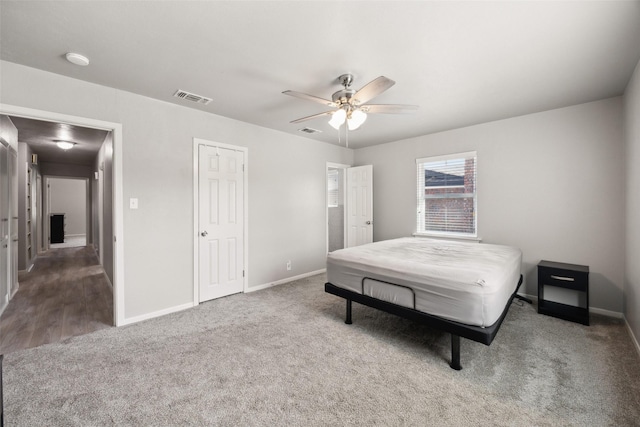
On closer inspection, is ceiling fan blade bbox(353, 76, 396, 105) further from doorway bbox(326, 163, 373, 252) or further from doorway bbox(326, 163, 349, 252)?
doorway bbox(326, 163, 349, 252)

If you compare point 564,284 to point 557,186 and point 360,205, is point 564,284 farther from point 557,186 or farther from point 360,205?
point 360,205

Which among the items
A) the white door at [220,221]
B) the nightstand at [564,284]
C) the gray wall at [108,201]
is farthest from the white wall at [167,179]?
the nightstand at [564,284]

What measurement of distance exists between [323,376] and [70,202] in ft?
41.7

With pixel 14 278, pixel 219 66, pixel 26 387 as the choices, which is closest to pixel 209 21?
pixel 219 66

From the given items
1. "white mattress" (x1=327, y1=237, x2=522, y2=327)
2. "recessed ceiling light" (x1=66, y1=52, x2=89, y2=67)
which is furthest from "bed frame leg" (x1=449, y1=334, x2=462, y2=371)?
"recessed ceiling light" (x1=66, y1=52, x2=89, y2=67)

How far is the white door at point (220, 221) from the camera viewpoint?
3.61 metres

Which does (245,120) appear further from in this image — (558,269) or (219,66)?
(558,269)

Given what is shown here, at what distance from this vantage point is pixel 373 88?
222cm

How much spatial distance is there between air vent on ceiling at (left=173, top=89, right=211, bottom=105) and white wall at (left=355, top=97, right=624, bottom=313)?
357cm

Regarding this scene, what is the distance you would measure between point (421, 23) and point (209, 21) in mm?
1451

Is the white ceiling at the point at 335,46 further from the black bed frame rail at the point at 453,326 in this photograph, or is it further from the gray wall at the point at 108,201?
the black bed frame rail at the point at 453,326

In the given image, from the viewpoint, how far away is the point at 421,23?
1.87m

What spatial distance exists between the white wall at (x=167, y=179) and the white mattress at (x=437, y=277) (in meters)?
1.68

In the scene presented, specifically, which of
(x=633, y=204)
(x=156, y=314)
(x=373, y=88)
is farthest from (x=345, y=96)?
(x=156, y=314)
